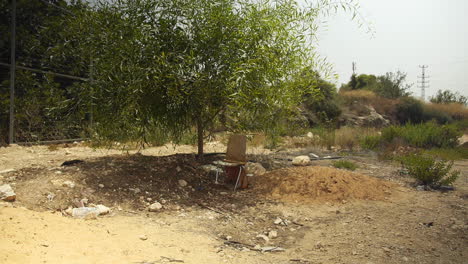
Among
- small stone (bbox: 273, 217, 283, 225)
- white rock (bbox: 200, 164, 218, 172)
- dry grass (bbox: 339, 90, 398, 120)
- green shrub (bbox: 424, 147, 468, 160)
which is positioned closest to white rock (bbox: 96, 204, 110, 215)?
small stone (bbox: 273, 217, 283, 225)

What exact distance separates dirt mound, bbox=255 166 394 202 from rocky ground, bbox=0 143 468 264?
98 millimetres

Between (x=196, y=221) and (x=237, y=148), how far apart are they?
5.29 feet

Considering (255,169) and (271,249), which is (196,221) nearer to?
(271,249)

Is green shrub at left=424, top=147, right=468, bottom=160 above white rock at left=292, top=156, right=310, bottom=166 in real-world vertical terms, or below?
above

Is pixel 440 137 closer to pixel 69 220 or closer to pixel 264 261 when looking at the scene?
pixel 264 261

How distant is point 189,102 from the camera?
199 inches

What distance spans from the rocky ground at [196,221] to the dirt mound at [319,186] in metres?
0.10

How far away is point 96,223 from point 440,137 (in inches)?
414

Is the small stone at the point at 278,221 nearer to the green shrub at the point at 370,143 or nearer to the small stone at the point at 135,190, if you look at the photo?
the small stone at the point at 135,190

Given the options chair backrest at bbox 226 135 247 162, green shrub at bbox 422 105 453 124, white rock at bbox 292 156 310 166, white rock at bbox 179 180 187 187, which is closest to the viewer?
white rock at bbox 179 180 187 187

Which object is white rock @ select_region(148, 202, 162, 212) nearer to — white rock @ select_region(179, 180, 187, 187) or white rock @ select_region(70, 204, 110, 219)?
white rock @ select_region(70, 204, 110, 219)

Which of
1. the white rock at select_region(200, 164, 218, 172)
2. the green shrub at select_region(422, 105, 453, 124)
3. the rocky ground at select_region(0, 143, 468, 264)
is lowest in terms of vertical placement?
the rocky ground at select_region(0, 143, 468, 264)

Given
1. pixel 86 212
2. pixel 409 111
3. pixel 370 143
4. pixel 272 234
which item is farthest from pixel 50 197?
pixel 409 111

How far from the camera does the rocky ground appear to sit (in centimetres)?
284
